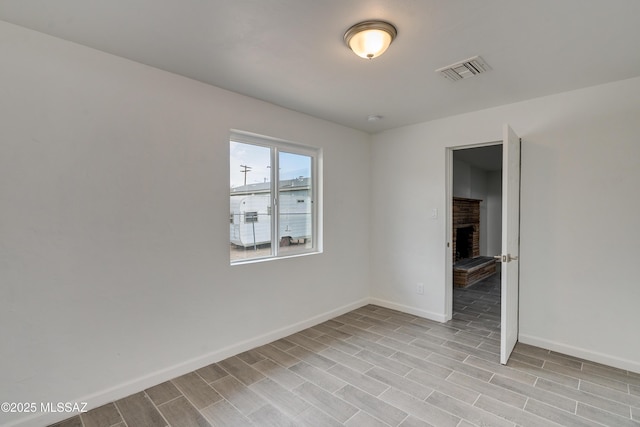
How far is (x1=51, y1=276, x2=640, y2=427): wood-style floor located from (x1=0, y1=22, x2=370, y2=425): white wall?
260 mm

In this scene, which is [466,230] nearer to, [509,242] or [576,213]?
[576,213]

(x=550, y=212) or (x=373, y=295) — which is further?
(x=373, y=295)

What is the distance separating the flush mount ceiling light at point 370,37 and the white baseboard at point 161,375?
2687 mm

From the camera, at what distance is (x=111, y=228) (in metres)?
2.14

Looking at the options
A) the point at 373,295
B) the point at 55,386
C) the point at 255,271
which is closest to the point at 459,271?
the point at 373,295

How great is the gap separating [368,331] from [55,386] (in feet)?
8.82

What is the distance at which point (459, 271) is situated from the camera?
5391 millimetres

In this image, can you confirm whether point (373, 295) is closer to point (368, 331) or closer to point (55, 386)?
point (368, 331)

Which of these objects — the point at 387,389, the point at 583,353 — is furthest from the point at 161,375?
the point at 583,353

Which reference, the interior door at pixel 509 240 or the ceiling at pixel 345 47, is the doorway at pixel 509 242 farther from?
the ceiling at pixel 345 47

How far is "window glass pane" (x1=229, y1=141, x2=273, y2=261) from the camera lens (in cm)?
294

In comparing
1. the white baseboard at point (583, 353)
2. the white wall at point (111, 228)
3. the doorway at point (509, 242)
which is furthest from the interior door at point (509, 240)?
the white wall at point (111, 228)

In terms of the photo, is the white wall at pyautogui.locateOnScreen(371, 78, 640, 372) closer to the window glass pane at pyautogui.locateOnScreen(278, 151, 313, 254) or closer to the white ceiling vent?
the white ceiling vent

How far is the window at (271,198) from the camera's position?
9.76 ft
